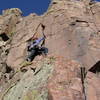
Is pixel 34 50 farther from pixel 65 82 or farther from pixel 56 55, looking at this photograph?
pixel 65 82

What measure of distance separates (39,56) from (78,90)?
34.2ft

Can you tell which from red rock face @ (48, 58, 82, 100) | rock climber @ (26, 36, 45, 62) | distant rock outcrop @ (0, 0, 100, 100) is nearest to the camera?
red rock face @ (48, 58, 82, 100)

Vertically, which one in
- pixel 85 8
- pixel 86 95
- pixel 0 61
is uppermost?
pixel 85 8

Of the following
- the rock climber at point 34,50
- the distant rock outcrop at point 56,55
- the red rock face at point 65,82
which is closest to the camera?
the red rock face at point 65,82

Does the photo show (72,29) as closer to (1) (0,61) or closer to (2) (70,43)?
(2) (70,43)

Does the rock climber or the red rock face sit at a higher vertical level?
the red rock face

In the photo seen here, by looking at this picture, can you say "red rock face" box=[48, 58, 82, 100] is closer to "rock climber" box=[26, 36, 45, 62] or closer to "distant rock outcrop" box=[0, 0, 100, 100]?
"distant rock outcrop" box=[0, 0, 100, 100]

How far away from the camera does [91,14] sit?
42250mm

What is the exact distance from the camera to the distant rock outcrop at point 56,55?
2789 cm

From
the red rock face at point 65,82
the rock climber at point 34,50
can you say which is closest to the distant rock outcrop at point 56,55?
the red rock face at point 65,82

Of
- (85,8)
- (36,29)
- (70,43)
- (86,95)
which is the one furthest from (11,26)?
(86,95)

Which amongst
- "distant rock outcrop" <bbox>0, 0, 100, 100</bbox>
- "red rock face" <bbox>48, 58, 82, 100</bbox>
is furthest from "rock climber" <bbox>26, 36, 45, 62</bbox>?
"red rock face" <bbox>48, 58, 82, 100</bbox>

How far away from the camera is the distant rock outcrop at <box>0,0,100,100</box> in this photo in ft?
91.5

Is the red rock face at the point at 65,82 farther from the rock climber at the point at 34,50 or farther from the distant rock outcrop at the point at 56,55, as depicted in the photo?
the rock climber at the point at 34,50
